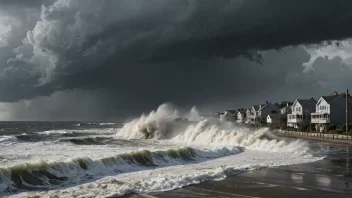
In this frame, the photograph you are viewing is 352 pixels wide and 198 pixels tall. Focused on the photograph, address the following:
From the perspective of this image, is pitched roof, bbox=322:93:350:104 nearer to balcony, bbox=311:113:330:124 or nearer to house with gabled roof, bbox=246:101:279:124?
balcony, bbox=311:113:330:124

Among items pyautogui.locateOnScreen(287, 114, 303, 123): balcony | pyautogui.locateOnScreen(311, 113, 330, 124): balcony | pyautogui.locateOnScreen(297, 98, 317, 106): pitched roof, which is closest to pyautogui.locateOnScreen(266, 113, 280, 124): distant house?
pyautogui.locateOnScreen(287, 114, 303, 123): balcony

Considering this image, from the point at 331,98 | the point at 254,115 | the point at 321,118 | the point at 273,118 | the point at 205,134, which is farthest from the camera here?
the point at 254,115

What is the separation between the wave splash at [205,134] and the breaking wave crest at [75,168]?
40.4 ft

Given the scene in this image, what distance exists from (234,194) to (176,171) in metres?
6.81

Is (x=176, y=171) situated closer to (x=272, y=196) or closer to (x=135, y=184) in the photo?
(x=135, y=184)

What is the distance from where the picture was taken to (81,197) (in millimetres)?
12961

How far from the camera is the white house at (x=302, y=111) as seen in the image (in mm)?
79688

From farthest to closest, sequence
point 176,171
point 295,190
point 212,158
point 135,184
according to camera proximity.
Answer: point 212,158 → point 176,171 → point 135,184 → point 295,190

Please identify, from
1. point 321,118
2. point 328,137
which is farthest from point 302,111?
point 328,137

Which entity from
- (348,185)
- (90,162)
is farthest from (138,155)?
(348,185)

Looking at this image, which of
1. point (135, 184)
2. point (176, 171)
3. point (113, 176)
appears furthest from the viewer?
point (176, 171)

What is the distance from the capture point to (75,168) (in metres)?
19.0

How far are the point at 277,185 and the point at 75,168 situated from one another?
10.1 m

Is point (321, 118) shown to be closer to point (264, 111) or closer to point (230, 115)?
point (264, 111)
